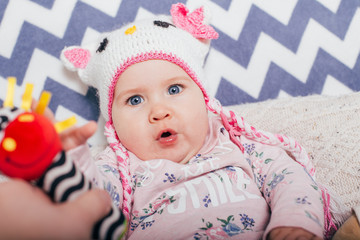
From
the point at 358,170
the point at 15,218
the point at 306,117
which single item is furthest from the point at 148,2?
the point at 15,218

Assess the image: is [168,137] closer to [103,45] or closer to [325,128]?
[103,45]

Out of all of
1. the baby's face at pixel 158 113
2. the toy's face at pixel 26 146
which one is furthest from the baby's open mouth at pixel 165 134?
the toy's face at pixel 26 146

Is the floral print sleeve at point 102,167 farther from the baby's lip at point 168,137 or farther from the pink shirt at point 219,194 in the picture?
the baby's lip at point 168,137

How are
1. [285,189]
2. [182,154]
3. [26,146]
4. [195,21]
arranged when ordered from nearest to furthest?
[26,146] < [285,189] < [182,154] < [195,21]

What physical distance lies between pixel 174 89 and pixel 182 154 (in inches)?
7.6

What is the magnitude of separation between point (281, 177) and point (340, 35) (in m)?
0.79

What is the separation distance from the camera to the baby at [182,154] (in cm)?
84

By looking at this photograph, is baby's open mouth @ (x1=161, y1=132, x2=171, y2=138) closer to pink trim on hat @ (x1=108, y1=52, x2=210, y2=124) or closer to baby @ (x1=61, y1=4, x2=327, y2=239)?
baby @ (x1=61, y1=4, x2=327, y2=239)

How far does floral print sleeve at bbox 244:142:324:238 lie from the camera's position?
760 millimetres

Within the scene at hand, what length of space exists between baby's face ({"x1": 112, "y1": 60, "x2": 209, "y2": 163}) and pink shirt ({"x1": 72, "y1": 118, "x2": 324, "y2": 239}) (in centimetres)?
4

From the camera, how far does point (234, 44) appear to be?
52.8 inches

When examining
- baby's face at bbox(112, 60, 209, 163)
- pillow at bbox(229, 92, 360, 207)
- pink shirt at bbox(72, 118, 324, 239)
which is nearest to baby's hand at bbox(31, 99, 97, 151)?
pink shirt at bbox(72, 118, 324, 239)

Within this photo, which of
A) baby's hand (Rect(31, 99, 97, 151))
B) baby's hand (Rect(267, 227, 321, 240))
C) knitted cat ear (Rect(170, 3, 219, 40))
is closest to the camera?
baby's hand (Rect(31, 99, 97, 151))

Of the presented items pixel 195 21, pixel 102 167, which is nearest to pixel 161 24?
pixel 195 21
